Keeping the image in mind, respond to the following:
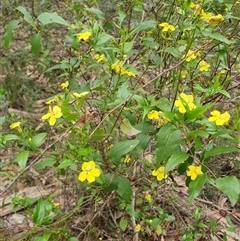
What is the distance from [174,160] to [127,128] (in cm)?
27

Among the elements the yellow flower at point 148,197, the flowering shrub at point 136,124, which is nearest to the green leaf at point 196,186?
the flowering shrub at point 136,124

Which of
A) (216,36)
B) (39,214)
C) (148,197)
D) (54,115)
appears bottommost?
(148,197)

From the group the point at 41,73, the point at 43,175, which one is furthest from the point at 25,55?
the point at 43,175

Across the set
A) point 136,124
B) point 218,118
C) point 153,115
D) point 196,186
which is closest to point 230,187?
point 196,186

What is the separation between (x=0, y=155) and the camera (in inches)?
112

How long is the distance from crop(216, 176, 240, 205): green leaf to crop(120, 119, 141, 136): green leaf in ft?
1.13

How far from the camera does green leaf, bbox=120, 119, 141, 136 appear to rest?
52.6 inches

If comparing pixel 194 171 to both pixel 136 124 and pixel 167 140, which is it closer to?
pixel 167 140

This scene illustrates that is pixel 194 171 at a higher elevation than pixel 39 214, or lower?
higher

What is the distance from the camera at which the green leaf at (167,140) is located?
1184mm

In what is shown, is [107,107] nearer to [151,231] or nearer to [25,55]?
[151,231]

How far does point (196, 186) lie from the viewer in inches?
44.6

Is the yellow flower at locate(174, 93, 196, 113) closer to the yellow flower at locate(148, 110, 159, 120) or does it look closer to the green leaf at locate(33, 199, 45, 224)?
the yellow flower at locate(148, 110, 159, 120)

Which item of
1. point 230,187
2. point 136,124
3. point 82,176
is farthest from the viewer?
point 136,124
